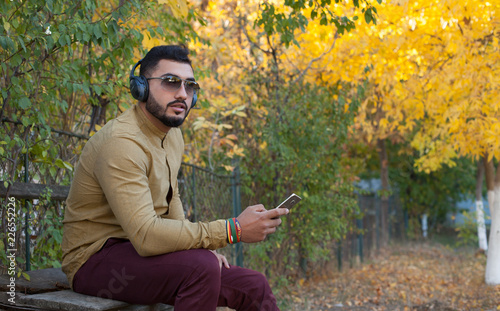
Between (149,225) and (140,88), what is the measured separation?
2.40ft

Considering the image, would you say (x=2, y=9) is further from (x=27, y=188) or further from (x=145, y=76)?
(x=27, y=188)

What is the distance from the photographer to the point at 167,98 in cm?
267

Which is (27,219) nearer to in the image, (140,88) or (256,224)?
(140,88)

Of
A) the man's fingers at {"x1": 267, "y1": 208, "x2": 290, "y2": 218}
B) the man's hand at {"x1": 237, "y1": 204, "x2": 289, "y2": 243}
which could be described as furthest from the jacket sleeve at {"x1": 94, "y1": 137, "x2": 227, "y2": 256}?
the man's fingers at {"x1": 267, "y1": 208, "x2": 290, "y2": 218}

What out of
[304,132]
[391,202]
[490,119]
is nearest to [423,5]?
[490,119]

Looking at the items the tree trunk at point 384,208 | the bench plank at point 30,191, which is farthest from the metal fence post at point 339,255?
the bench plank at point 30,191

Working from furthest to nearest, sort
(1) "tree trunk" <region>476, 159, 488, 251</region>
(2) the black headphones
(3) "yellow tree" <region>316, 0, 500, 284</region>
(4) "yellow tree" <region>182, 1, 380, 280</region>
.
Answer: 1. (1) "tree trunk" <region>476, 159, 488, 251</region>
2. (3) "yellow tree" <region>316, 0, 500, 284</region>
3. (4) "yellow tree" <region>182, 1, 380, 280</region>
4. (2) the black headphones

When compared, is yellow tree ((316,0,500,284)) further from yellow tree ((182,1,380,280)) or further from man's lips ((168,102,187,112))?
man's lips ((168,102,187,112))

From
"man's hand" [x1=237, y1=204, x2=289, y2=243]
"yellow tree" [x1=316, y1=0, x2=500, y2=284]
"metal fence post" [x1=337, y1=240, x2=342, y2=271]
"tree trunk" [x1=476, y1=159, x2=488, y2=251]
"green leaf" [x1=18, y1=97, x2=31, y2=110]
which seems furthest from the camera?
"tree trunk" [x1=476, y1=159, x2=488, y2=251]

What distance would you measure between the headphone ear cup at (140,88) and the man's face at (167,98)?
22 millimetres

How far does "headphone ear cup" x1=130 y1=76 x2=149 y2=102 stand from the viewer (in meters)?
2.63

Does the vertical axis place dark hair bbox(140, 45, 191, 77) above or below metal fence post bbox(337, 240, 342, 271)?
above

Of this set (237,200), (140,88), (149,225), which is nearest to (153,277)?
(149,225)

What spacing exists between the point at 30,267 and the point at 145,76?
150 centimetres
